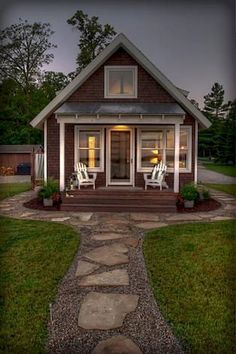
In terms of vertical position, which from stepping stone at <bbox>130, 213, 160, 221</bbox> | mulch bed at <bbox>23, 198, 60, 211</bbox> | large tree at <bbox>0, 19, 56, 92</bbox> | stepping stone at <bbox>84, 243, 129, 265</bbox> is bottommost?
stepping stone at <bbox>84, 243, 129, 265</bbox>

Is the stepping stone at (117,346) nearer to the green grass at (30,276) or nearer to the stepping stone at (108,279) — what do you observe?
the green grass at (30,276)

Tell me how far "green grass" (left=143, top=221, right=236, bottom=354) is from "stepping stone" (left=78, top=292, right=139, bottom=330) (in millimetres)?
339

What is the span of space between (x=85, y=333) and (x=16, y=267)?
6.01 feet

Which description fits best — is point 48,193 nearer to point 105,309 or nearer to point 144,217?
point 144,217

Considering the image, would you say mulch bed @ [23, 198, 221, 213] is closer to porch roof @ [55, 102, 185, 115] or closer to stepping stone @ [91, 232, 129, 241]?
porch roof @ [55, 102, 185, 115]

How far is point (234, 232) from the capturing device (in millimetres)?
1400

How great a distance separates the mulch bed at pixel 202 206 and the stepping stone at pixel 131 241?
3533mm

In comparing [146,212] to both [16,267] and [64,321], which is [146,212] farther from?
[64,321]

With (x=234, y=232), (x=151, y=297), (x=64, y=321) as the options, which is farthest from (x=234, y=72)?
(x=151, y=297)

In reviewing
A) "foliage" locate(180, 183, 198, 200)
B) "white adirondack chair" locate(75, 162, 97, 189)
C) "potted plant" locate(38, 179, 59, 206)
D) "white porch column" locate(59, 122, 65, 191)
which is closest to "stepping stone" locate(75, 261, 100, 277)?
"potted plant" locate(38, 179, 59, 206)

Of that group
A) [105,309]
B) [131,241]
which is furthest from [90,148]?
[105,309]

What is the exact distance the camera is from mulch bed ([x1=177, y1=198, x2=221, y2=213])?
9438mm

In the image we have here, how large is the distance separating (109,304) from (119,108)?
792 centimetres

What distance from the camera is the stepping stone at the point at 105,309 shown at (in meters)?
3.14
